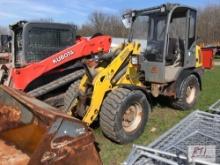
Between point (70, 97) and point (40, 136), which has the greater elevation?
point (70, 97)

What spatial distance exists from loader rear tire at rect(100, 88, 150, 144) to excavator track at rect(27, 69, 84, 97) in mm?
1879

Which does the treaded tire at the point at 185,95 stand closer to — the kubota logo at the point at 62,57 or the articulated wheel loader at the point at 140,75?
the articulated wheel loader at the point at 140,75

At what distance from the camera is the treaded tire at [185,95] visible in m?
8.73

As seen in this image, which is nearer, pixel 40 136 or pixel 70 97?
pixel 40 136

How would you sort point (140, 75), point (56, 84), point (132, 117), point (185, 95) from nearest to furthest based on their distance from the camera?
point (132, 117) < point (140, 75) < point (56, 84) < point (185, 95)

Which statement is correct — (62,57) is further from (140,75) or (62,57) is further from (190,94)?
(190,94)

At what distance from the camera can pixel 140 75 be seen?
8.12 m

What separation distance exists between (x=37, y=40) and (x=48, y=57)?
0.84m

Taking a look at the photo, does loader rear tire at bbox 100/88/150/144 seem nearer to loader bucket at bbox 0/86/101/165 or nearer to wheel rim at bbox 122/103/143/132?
wheel rim at bbox 122/103/143/132

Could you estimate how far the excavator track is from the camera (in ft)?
26.3

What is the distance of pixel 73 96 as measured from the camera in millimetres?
7262

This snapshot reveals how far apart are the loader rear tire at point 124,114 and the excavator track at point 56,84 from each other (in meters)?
1.88

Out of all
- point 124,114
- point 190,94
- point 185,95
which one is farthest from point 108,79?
point 190,94

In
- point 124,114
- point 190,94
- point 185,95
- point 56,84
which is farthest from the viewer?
point 190,94
